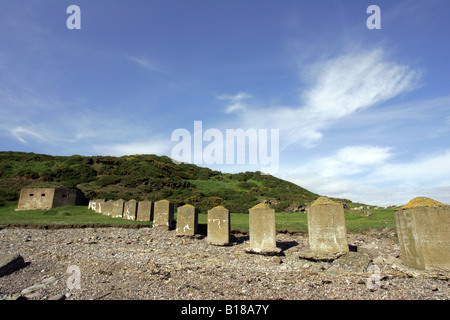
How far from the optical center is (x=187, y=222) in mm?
13375

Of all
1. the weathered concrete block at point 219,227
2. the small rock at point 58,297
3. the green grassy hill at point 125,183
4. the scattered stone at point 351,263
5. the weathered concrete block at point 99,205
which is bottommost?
the small rock at point 58,297

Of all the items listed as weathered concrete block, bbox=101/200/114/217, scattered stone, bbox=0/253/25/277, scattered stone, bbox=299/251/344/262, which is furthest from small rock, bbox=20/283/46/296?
weathered concrete block, bbox=101/200/114/217

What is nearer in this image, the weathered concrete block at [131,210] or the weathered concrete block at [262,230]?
the weathered concrete block at [262,230]

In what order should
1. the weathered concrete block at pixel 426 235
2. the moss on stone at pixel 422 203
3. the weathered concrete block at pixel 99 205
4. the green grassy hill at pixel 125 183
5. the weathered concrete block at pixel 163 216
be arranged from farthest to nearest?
1. the green grassy hill at pixel 125 183
2. the weathered concrete block at pixel 99 205
3. the weathered concrete block at pixel 163 216
4. the moss on stone at pixel 422 203
5. the weathered concrete block at pixel 426 235

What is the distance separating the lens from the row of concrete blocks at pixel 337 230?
20.4 ft

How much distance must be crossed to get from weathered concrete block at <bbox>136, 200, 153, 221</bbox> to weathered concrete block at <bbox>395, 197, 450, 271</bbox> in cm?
1440

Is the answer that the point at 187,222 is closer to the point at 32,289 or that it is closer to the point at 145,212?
the point at 145,212

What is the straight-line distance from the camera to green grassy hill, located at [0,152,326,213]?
28728 millimetres

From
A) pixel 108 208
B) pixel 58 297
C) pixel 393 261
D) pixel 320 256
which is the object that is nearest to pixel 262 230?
pixel 320 256

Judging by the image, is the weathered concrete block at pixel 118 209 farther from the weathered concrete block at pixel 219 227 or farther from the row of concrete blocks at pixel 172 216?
the weathered concrete block at pixel 219 227

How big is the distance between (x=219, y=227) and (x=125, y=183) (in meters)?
25.6

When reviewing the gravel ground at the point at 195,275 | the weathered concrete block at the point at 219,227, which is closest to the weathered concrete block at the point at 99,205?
the gravel ground at the point at 195,275

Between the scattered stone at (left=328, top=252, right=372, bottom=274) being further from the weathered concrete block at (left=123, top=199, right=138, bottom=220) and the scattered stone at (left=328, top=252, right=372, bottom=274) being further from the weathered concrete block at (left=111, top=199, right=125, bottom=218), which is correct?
the weathered concrete block at (left=111, top=199, right=125, bottom=218)
